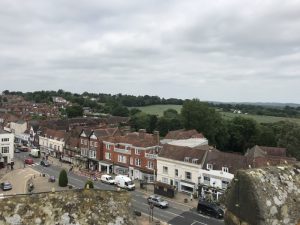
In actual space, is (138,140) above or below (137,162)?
above

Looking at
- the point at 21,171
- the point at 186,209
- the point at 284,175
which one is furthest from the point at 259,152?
the point at 284,175

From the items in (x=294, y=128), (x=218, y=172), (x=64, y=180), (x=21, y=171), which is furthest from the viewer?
(x=294, y=128)

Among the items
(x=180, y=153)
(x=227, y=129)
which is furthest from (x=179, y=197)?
(x=227, y=129)

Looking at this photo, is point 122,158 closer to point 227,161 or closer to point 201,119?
point 227,161

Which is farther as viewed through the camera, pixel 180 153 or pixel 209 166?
pixel 180 153

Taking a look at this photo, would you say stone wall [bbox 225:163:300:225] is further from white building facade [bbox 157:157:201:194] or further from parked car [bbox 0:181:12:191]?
parked car [bbox 0:181:12:191]

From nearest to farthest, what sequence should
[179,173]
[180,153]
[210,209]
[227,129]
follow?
[210,209], [179,173], [180,153], [227,129]

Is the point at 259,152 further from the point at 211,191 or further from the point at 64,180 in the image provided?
the point at 64,180

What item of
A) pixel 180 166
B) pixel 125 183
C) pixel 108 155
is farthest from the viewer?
pixel 108 155
